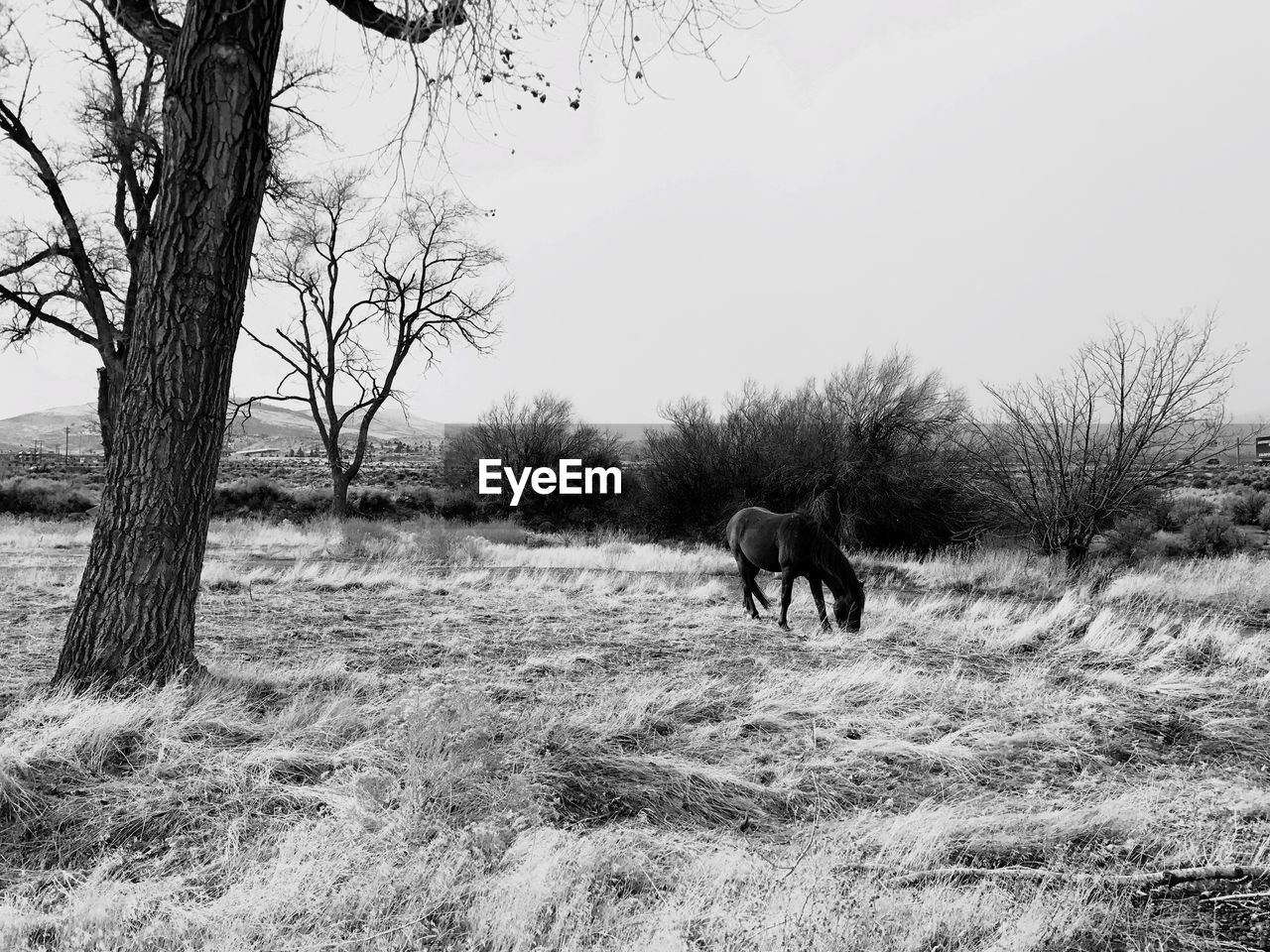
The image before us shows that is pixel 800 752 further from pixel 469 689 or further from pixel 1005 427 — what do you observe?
pixel 1005 427

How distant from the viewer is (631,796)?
3.38 m

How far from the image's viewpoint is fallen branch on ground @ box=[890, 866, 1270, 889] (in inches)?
102

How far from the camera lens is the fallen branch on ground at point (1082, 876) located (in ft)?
8.50

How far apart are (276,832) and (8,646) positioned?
14.6ft

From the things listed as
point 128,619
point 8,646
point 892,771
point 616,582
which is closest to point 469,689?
point 128,619

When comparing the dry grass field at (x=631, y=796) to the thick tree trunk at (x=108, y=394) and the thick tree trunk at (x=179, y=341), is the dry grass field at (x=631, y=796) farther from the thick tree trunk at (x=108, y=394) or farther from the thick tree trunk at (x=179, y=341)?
the thick tree trunk at (x=108, y=394)

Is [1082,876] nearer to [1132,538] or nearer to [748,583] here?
Answer: [748,583]

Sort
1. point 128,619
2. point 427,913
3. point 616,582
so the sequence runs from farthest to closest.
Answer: point 616,582 → point 128,619 → point 427,913

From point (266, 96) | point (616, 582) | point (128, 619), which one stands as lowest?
point (616, 582)

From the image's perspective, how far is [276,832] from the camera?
9.31ft

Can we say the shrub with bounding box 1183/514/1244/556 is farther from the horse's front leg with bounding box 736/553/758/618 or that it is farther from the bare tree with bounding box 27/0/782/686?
the bare tree with bounding box 27/0/782/686

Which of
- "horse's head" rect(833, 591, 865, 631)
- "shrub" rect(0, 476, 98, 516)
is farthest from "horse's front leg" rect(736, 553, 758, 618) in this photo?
"shrub" rect(0, 476, 98, 516)

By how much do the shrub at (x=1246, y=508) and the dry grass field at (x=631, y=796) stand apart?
28.1m
